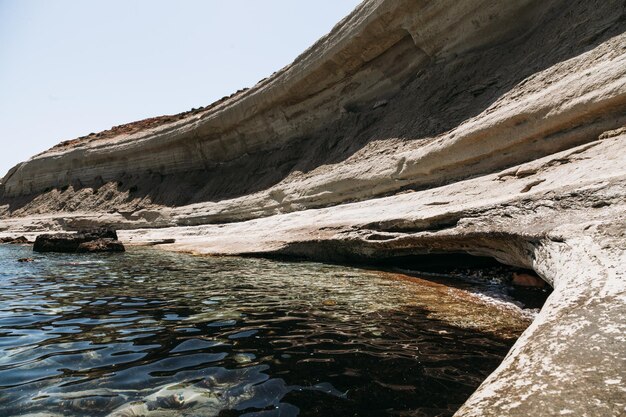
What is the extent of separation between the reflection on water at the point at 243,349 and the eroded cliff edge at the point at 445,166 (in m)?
0.90

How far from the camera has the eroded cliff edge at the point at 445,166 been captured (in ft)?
10.0

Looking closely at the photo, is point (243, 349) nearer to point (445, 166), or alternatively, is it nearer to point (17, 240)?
point (445, 166)

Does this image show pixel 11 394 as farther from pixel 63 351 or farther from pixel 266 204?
pixel 266 204

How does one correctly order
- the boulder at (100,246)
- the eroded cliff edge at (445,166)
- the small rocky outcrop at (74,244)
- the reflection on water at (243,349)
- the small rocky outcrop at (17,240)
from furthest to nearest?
1. the small rocky outcrop at (17,240)
2. the small rocky outcrop at (74,244)
3. the boulder at (100,246)
4. the eroded cliff edge at (445,166)
5. the reflection on water at (243,349)

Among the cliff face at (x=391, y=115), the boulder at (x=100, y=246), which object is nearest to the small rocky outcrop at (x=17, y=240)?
the cliff face at (x=391, y=115)

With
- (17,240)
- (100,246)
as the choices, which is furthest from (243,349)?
(17,240)

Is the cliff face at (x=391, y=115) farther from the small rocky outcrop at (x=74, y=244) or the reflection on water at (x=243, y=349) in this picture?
the small rocky outcrop at (x=74, y=244)

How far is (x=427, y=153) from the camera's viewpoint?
12.3m

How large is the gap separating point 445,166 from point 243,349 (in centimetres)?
953

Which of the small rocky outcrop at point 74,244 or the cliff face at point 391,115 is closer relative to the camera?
the cliff face at point 391,115

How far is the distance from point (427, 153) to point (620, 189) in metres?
7.31

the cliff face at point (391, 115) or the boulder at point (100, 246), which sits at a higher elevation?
the cliff face at point (391, 115)

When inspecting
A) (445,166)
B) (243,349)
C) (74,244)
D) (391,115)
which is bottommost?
(243,349)

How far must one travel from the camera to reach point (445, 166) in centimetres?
1188
